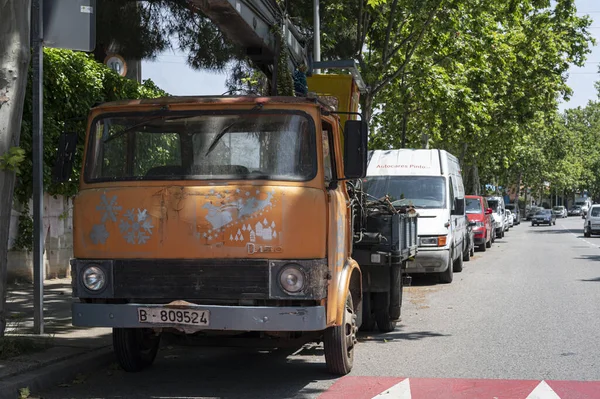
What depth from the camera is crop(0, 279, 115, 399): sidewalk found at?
6.92 meters

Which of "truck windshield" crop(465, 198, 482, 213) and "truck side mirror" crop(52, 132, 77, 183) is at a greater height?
"truck side mirror" crop(52, 132, 77, 183)

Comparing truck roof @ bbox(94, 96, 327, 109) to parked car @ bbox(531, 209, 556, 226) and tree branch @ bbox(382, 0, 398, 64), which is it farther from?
parked car @ bbox(531, 209, 556, 226)

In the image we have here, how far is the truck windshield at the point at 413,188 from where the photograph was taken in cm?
1672

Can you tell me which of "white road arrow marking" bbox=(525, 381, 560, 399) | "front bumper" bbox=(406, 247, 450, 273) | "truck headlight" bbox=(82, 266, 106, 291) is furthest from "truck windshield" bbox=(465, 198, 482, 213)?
"truck headlight" bbox=(82, 266, 106, 291)

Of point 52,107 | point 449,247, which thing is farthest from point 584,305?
point 52,107

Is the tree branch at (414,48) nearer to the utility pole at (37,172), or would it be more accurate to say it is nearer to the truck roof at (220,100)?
the utility pole at (37,172)

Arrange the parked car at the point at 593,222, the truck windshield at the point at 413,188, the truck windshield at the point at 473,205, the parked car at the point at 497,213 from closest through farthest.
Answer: the truck windshield at the point at 413,188 → the truck windshield at the point at 473,205 → the parked car at the point at 497,213 → the parked car at the point at 593,222

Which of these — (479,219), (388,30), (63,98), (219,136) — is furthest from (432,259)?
(479,219)

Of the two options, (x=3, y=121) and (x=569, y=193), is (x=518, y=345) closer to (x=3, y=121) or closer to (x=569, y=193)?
(x=3, y=121)

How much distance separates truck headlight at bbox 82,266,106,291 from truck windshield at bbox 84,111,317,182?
0.76 meters

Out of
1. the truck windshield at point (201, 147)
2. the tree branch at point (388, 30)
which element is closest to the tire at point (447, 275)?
the tree branch at point (388, 30)

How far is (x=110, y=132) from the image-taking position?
284 inches

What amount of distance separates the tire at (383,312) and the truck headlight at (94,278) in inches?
154

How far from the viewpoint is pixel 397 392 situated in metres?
7.00
